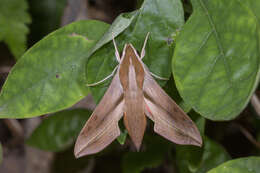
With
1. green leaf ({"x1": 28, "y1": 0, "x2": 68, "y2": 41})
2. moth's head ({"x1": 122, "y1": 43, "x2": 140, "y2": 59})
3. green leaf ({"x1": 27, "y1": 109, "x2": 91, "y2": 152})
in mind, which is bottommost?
green leaf ({"x1": 27, "y1": 109, "x2": 91, "y2": 152})

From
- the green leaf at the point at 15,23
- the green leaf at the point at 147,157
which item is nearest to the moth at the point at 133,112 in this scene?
the green leaf at the point at 147,157

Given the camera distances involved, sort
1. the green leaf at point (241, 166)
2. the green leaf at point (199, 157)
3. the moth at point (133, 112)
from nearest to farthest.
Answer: the green leaf at point (241, 166) < the moth at point (133, 112) < the green leaf at point (199, 157)

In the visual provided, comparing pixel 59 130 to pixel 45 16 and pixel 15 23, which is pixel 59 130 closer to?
pixel 15 23

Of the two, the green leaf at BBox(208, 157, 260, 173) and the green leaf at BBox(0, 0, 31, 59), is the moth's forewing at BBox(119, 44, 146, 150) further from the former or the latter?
the green leaf at BBox(0, 0, 31, 59)

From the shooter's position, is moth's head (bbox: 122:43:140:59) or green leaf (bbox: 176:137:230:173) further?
green leaf (bbox: 176:137:230:173)

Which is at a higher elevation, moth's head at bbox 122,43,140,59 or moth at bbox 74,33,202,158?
moth's head at bbox 122,43,140,59

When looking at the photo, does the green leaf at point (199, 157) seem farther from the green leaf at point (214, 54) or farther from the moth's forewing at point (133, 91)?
the green leaf at point (214, 54)

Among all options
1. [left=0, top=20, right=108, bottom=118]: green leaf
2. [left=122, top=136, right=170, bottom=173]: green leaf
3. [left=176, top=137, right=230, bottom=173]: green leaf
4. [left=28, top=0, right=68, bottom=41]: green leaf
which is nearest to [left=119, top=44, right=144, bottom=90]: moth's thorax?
[left=0, top=20, right=108, bottom=118]: green leaf
